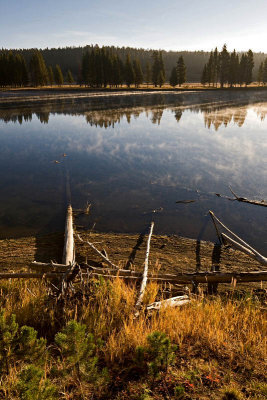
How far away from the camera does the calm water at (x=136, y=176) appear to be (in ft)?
28.3

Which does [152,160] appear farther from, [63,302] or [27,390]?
[27,390]

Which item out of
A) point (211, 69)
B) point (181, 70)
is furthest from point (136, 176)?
point (211, 69)

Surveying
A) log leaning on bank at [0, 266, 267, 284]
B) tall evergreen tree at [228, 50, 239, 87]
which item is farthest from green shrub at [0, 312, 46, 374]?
tall evergreen tree at [228, 50, 239, 87]

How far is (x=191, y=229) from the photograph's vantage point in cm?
811

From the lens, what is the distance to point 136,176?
42.2 ft

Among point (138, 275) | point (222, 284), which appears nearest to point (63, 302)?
point (138, 275)

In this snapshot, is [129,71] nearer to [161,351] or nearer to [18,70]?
[18,70]

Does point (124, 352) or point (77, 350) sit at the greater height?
point (77, 350)

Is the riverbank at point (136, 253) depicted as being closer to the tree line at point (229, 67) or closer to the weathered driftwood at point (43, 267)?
the weathered driftwood at point (43, 267)

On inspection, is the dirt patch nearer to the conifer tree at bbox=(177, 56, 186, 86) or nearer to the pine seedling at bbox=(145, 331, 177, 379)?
the pine seedling at bbox=(145, 331, 177, 379)

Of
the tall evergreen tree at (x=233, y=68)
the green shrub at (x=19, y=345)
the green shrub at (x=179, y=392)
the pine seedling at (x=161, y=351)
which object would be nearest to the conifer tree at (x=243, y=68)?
the tall evergreen tree at (x=233, y=68)

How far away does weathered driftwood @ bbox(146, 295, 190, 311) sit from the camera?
392cm

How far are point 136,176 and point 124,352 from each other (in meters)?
10.2

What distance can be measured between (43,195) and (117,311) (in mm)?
8096
